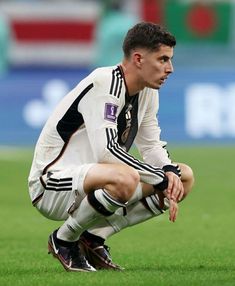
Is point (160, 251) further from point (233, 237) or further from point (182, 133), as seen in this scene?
point (182, 133)

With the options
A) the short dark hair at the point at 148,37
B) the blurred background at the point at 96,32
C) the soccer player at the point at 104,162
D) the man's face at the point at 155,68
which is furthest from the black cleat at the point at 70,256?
the blurred background at the point at 96,32

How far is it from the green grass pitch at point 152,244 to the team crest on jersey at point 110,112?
105 centimetres

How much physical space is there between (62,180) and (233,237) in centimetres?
317

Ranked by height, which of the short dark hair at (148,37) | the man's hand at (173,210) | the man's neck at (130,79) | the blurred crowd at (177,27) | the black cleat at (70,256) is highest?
the short dark hair at (148,37)

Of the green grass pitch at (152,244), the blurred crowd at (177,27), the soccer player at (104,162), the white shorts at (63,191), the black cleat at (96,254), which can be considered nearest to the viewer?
the green grass pitch at (152,244)

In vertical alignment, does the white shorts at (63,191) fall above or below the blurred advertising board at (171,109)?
above

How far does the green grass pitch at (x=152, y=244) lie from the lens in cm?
805

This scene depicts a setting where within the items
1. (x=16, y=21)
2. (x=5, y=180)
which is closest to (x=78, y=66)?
(x=16, y=21)

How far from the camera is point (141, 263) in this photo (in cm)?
912

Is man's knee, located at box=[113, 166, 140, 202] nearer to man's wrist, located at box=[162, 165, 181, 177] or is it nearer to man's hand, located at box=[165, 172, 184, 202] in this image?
man's hand, located at box=[165, 172, 184, 202]

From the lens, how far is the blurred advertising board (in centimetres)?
2145

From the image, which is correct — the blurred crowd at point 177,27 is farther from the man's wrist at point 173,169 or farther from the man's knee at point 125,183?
the man's knee at point 125,183

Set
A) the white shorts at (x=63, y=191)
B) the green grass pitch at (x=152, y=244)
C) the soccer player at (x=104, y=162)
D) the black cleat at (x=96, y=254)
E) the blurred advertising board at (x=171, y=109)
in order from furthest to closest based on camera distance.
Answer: the blurred advertising board at (x=171, y=109) < the black cleat at (x=96, y=254) < the white shorts at (x=63, y=191) < the soccer player at (x=104, y=162) < the green grass pitch at (x=152, y=244)

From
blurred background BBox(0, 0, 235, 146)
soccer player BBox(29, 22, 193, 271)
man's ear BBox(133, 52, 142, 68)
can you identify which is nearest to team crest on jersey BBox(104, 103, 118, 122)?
soccer player BBox(29, 22, 193, 271)
